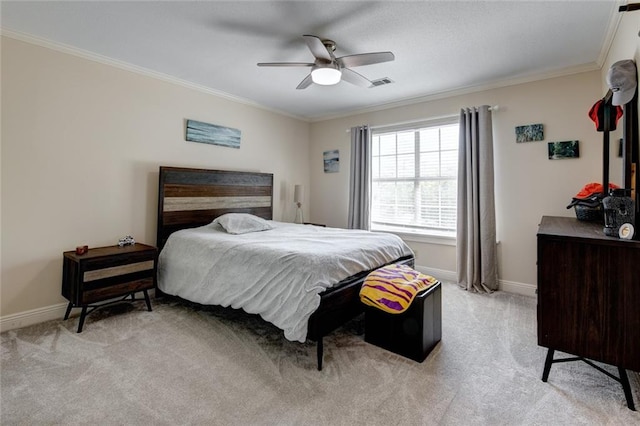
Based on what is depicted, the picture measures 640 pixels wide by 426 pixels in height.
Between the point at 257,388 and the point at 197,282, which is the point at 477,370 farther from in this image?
the point at 197,282

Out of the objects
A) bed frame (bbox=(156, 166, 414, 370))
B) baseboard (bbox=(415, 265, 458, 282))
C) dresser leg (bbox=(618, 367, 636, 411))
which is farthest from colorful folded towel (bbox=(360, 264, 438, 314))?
baseboard (bbox=(415, 265, 458, 282))

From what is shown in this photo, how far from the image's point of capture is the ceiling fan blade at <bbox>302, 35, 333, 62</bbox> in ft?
6.97

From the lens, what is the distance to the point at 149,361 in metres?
2.09

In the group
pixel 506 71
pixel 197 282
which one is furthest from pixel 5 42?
pixel 506 71

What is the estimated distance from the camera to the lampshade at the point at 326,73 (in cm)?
249

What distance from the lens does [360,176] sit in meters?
4.73

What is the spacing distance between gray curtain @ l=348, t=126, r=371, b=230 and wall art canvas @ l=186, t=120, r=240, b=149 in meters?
1.82

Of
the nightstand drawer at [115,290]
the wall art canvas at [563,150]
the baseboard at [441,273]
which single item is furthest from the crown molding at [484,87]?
the nightstand drawer at [115,290]

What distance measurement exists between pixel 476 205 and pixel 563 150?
103 centimetres

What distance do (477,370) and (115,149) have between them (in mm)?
3851

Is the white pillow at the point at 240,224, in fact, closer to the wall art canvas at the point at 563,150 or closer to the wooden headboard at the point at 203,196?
the wooden headboard at the point at 203,196

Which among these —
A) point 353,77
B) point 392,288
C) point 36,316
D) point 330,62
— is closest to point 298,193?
point 353,77

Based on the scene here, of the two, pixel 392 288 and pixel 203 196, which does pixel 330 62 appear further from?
pixel 203 196

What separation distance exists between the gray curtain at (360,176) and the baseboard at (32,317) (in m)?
3.67
